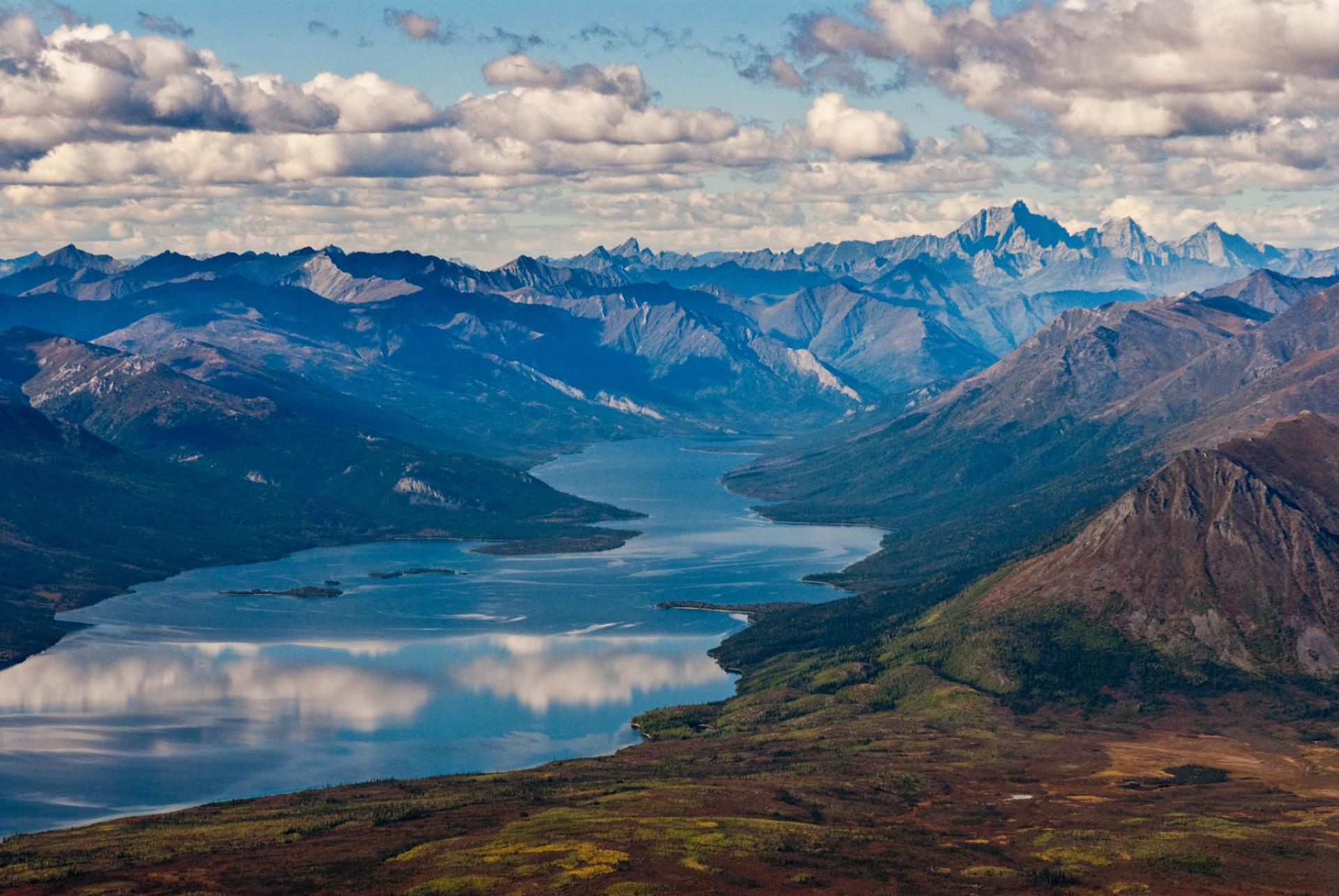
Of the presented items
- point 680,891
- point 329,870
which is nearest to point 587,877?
point 680,891

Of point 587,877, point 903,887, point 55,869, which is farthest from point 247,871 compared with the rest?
point 903,887

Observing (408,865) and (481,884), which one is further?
(408,865)

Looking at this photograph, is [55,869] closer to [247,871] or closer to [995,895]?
[247,871]

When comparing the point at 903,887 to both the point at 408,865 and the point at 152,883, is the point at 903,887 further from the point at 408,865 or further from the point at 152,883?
the point at 152,883

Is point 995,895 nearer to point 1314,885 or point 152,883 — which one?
point 1314,885

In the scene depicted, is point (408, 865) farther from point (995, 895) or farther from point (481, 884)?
point (995, 895)

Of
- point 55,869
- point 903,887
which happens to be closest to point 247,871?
point 55,869

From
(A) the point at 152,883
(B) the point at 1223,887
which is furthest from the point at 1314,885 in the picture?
(A) the point at 152,883
